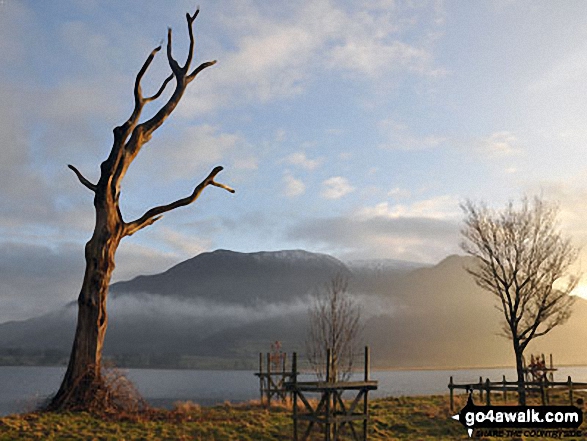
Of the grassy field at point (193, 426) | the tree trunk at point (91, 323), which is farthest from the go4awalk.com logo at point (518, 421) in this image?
the tree trunk at point (91, 323)

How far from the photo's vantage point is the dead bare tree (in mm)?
22562

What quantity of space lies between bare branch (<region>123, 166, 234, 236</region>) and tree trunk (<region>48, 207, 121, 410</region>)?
2.64 ft

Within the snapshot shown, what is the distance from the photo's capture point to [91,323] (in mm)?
23188

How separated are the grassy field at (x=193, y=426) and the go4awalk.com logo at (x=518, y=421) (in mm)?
968

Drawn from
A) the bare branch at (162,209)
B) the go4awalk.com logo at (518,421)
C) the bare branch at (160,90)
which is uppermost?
the bare branch at (160,90)

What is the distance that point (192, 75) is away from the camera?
28.0 m

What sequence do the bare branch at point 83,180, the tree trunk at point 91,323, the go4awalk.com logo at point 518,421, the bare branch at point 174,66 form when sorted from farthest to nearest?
the bare branch at point 174,66 < the bare branch at point 83,180 < the tree trunk at point 91,323 < the go4awalk.com logo at point 518,421

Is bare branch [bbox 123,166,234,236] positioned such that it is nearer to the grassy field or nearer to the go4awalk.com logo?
the grassy field

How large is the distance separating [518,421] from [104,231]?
1770 centimetres

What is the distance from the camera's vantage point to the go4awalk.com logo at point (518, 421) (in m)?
21.8

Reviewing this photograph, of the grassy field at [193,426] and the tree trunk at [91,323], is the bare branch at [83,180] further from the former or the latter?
the grassy field at [193,426]

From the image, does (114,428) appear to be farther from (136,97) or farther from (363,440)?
(136,97)

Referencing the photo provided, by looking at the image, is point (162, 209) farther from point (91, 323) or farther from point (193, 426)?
point (193, 426)

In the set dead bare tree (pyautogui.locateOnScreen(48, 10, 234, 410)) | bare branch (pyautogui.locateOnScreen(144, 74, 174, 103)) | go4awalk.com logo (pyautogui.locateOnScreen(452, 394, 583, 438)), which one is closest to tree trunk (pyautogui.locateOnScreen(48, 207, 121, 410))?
dead bare tree (pyautogui.locateOnScreen(48, 10, 234, 410))
